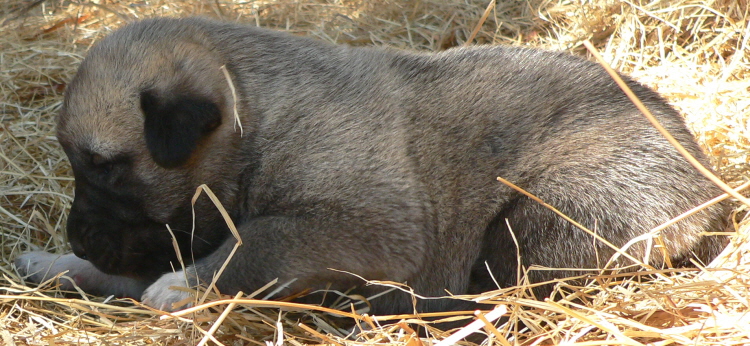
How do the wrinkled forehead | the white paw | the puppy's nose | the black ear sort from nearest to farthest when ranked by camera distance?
the black ear, the wrinkled forehead, the puppy's nose, the white paw

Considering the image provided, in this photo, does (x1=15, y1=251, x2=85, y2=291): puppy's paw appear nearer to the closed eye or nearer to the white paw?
the white paw

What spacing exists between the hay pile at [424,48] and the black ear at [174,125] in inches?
29.0

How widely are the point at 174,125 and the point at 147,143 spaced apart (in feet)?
0.51

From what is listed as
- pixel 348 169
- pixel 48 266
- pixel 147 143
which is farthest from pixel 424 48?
pixel 48 266

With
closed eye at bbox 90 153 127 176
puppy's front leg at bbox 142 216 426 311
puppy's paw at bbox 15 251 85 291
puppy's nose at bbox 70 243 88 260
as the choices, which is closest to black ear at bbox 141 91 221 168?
closed eye at bbox 90 153 127 176

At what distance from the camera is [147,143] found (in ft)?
11.3

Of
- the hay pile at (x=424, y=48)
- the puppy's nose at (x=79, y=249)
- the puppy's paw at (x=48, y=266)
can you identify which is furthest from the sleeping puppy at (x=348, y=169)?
the puppy's paw at (x=48, y=266)

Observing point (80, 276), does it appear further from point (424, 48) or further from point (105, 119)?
point (424, 48)

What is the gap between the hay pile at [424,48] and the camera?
3.19 meters

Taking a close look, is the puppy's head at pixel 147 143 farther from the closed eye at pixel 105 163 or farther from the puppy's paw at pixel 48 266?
the puppy's paw at pixel 48 266

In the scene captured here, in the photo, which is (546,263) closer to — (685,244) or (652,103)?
(685,244)

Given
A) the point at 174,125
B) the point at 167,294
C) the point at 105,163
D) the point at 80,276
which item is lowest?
the point at 80,276

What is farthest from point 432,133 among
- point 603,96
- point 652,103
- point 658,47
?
point 658,47

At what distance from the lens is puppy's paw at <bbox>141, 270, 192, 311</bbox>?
11.5ft
